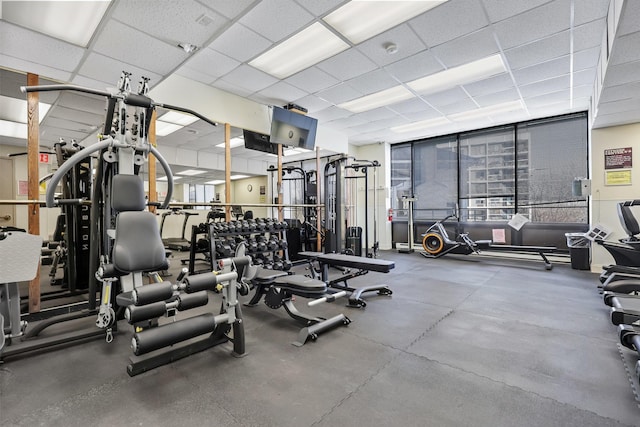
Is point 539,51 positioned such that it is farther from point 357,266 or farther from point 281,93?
point 281,93

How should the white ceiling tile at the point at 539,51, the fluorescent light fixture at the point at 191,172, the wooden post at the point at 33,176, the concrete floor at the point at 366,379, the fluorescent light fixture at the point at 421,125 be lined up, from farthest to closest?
the fluorescent light fixture at the point at 191,172 < the fluorescent light fixture at the point at 421,125 < the white ceiling tile at the point at 539,51 < the wooden post at the point at 33,176 < the concrete floor at the point at 366,379

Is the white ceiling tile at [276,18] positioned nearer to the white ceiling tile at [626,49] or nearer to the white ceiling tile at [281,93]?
the white ceiling tile at [281,93]

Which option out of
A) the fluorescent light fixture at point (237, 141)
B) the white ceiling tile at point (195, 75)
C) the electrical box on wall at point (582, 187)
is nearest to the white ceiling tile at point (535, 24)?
the electrical box on wall at point (582, 187)

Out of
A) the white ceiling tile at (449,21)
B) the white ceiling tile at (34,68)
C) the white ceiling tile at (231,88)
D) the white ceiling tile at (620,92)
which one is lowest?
the white ceiling tile at (620,92)

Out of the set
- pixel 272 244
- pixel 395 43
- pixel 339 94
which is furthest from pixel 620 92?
pixel 272 244

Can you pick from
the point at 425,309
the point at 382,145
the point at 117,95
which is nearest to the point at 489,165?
the point at 382,145

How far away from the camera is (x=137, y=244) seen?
218 cm

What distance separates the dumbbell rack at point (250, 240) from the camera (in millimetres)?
4312

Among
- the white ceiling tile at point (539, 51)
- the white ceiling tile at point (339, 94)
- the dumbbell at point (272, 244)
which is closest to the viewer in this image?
the white ceiling tile at point (539, 51)

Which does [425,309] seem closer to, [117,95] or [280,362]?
[280,362]

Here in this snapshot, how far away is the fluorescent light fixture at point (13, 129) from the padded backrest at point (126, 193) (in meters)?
5.62

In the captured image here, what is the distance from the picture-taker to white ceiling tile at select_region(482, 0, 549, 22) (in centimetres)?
285

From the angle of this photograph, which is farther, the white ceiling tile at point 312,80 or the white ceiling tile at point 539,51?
the white ceiling tile at point 312,80

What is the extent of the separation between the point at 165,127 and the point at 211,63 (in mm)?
2851
